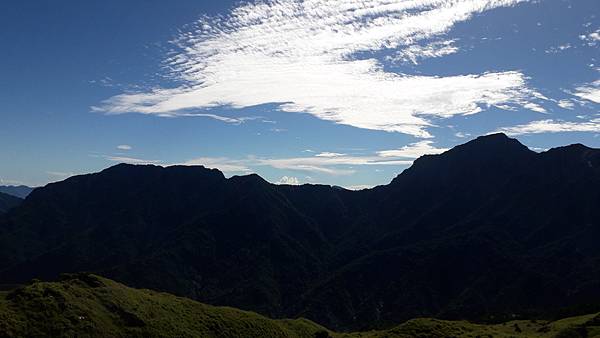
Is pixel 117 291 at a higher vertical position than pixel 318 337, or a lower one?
higher

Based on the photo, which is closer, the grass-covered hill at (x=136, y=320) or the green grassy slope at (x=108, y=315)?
the green grassy slope at (x=108, y=315)

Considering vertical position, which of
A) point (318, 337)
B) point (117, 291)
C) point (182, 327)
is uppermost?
point (117, 291)

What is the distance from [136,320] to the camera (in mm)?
91938

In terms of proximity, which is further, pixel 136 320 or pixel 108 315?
pixel 136 320

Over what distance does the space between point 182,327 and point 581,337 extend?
82.5m

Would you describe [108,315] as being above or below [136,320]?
above

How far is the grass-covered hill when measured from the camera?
81938 mm

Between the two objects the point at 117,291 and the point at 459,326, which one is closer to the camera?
the point at 117,291

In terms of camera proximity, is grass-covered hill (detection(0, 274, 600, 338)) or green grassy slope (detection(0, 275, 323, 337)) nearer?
green grassy slope (detection(0, 275, 323, 337))

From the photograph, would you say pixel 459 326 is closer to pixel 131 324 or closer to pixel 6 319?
pixel 131 324

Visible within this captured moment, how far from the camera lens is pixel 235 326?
105188 millimetres

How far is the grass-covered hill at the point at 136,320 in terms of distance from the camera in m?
81.9

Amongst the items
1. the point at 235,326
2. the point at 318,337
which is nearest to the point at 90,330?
the point at 235,326

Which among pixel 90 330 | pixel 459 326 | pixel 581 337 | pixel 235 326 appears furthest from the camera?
pixel 459 326
